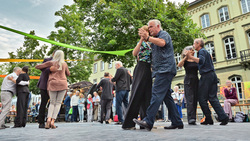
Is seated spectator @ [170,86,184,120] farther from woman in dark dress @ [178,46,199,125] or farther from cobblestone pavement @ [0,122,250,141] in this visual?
cobblestone pavement @ [0,122,250,141]

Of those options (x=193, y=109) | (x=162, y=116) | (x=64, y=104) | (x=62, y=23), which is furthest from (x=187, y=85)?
(x=62, y=23)

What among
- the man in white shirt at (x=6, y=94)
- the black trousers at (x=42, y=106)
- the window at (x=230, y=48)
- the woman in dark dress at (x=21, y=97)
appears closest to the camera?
the black trousers at (x=42, y=106)

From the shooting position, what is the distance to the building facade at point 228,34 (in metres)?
20.9

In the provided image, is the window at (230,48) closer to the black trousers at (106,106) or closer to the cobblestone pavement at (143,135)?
the black trousers at (106,106)

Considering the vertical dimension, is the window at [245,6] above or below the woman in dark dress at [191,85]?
above

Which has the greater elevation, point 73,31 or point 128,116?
point 73,31

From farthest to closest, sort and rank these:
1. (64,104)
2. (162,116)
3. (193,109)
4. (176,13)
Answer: (176,13), (64,104), (162,116), (193,109)

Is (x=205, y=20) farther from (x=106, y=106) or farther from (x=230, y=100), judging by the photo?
(x=106, y=106)

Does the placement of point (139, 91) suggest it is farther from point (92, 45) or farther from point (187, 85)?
point (92, 45)

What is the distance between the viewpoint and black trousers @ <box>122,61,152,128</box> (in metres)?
3.78

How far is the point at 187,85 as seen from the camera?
17.3ft

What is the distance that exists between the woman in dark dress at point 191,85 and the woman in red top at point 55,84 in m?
3.05

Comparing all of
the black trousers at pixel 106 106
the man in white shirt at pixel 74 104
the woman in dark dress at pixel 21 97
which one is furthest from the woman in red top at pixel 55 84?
the man in white shirt at pixel 74 104

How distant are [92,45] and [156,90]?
43.8 feet
